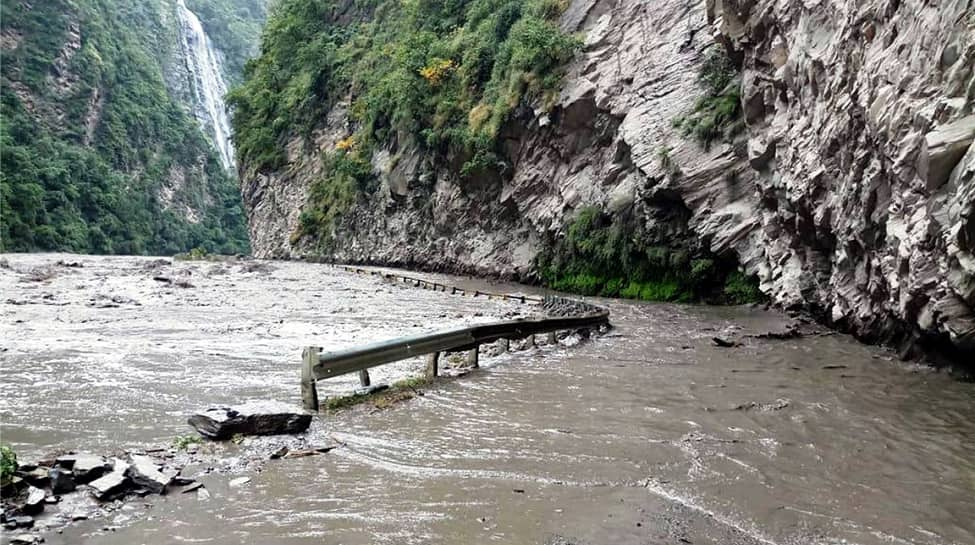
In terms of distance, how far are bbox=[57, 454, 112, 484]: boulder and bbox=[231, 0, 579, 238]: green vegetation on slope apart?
23817mm

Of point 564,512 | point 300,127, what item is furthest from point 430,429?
point 300,127

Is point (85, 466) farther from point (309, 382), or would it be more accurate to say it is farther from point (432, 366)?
point (432, 366)

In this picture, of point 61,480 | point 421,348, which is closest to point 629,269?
point 421,348

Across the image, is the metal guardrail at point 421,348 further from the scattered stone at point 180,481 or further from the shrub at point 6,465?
the shrub at point 6,465

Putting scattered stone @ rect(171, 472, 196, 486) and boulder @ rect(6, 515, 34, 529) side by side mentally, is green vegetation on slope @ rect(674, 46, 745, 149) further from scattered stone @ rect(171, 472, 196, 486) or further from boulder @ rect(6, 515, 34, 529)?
boulder @ rect(6, 515, 34, 529)

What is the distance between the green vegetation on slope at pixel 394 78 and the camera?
28.9 metres

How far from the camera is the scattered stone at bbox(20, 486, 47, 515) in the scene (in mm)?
3730

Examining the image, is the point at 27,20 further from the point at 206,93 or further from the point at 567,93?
the point at 567,93

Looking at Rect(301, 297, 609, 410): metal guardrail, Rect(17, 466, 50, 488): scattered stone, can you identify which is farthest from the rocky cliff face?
Rect(17, 466, 50, 488): scattered stone

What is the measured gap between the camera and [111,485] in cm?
404

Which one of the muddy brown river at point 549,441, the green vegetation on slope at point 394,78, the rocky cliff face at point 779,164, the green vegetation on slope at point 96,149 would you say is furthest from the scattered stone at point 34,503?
the green vegetation on slope at point 96,149

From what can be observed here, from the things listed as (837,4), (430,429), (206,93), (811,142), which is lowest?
(430,429)

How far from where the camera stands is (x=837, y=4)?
11.7 m

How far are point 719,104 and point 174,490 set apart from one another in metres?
18.4
